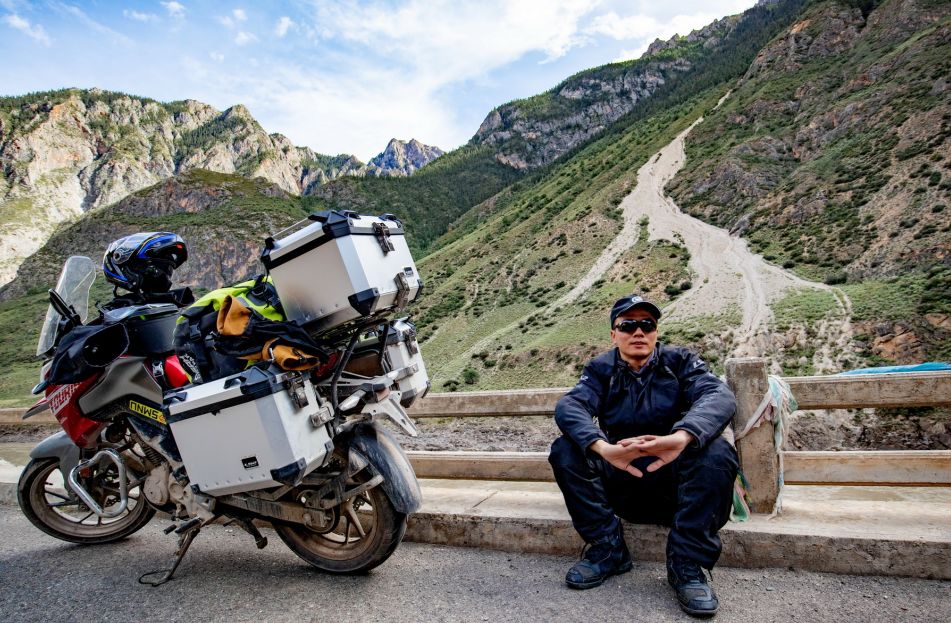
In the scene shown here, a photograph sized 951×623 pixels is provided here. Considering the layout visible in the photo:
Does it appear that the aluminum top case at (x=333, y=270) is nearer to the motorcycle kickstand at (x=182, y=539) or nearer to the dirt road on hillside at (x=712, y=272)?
the motorcycle kickstand at (x=182, y=539)

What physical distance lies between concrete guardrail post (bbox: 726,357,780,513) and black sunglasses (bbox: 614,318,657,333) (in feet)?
1.74

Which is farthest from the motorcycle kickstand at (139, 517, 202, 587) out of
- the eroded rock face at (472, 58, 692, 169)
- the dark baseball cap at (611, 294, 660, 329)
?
the eroded rock face at (472, 58, 692, 169)

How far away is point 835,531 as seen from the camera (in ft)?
10.1

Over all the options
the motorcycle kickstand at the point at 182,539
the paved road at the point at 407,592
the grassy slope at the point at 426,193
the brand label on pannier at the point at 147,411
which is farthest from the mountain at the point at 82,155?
the motorcycle kickstand at the point at 182,539

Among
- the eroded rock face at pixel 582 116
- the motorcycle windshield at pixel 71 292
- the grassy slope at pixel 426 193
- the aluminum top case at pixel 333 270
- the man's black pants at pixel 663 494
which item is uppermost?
the eroded rock face at pixel 582 116

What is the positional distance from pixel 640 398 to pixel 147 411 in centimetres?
319

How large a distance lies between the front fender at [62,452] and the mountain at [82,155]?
464ft

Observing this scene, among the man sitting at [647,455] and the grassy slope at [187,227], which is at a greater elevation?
the grassy slope at [187,227]

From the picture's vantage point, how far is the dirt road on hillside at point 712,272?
34.4m

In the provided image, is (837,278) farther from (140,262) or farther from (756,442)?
(140,262)

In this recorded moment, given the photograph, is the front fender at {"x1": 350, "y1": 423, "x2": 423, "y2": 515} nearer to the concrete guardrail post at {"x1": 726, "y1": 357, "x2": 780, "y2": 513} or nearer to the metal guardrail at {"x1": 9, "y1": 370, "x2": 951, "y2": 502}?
the metal guardrail at {"x1": 9, "y1": 370, "x2": 951, "y2": 502}

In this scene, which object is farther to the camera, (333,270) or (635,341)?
(635,341)

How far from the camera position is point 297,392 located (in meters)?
3.02

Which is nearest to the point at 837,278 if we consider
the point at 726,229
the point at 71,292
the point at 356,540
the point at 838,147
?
the point at 726,229
